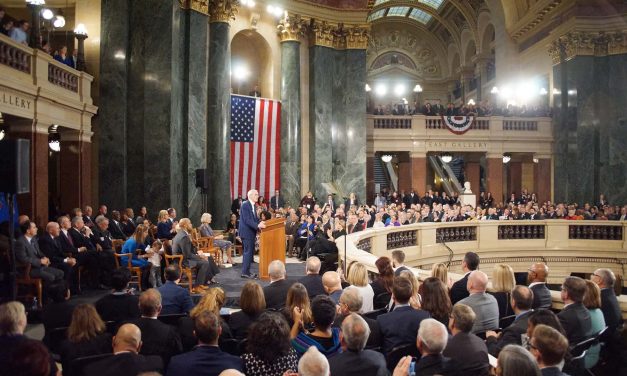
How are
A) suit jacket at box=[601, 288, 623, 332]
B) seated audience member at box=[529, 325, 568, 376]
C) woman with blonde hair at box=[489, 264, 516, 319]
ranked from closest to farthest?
1. seated audience member at box=[529, 325, 568, 376]
2. suit jacket at box=[601, 288, 623, 332]
3. woman with blonde hair at box=[489, 264, 516, 319]

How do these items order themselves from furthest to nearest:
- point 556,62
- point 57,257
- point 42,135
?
point 556,62 → point 42,135 → point 57,257

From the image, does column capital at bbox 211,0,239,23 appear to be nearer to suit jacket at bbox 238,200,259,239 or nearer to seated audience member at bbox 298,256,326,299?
suit jacket at bbox 238,200,259,239

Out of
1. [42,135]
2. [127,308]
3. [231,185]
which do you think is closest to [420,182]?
[231,185]

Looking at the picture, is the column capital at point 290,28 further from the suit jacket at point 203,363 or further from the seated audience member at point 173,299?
the suit jacket at point 203,363

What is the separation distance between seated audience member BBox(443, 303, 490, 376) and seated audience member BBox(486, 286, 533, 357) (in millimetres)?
747

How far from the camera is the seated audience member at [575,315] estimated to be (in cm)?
536

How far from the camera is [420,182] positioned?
26.9 metres

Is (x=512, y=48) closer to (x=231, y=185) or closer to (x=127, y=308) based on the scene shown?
(x=231, y=185)

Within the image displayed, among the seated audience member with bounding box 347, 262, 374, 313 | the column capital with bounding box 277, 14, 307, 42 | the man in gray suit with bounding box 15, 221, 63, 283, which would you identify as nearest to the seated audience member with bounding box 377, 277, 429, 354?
the seated audience member with bounding box 347, 262, 374, 313

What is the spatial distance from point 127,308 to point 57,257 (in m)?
4.87

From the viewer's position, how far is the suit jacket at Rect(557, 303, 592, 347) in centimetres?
536

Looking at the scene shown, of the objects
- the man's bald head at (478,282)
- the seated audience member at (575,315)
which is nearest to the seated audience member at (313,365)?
the man's bald head at (478,282)

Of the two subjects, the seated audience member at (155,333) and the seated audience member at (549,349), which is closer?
the seated audience member at (549,349)

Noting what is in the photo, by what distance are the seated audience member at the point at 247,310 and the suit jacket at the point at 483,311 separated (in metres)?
2.12
